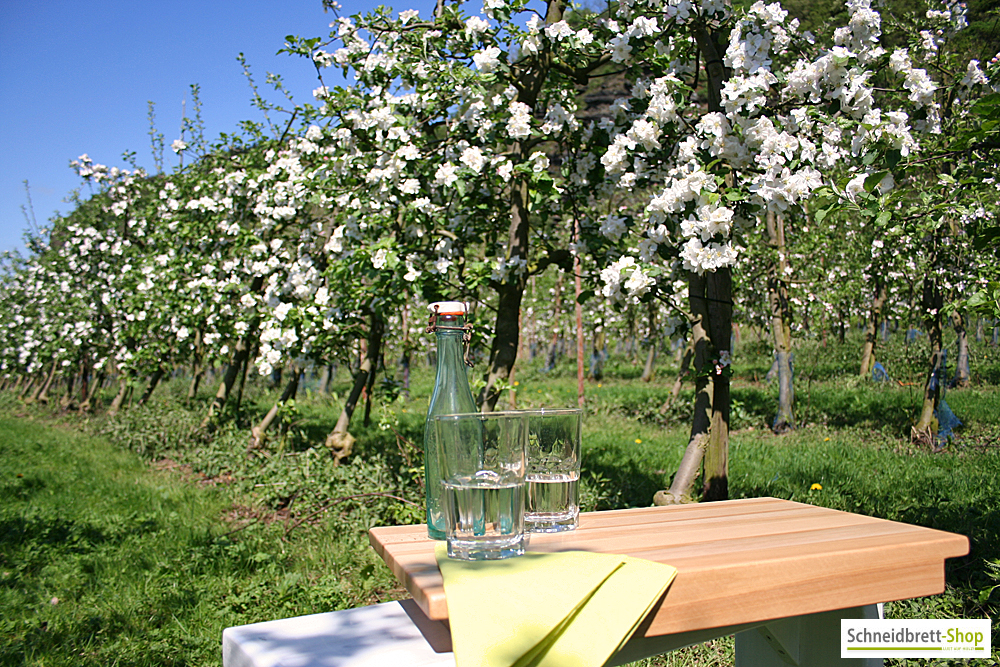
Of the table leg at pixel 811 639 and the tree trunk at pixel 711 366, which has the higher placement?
the tree trunk at pixel 711 366

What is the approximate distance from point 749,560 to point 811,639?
51cm

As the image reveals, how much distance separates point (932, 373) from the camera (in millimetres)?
6500

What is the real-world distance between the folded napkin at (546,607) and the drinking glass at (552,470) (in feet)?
0.92

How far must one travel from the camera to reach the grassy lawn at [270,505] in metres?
2.88

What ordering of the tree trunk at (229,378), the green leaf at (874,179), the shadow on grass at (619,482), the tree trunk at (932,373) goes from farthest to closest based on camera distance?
the tree trunk at (229,378) < the tree trunk at (932,373) < the shadow on grass at (619,482) < the green leaf at (874,179)

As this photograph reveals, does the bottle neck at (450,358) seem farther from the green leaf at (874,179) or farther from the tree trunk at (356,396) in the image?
the tree trunk at (356,396)

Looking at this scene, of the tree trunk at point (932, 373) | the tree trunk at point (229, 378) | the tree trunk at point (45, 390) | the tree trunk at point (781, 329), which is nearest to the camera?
the tree trunk at point (932, 373)

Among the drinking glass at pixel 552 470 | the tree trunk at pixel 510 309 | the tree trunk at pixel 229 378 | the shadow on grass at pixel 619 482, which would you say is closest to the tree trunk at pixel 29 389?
the tree trunk at pixel 229 378

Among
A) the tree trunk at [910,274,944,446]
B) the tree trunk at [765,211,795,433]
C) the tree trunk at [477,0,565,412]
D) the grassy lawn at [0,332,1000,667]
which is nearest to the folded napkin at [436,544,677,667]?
the grassy lawn at [0,332,1000,667]

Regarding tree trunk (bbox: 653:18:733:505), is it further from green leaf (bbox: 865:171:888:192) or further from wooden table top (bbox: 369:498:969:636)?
wooden table top (bbox: 369:498:969:636)

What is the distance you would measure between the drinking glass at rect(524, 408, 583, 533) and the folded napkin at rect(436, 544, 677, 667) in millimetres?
280

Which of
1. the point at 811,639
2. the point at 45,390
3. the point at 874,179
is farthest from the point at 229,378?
the point at 45,390

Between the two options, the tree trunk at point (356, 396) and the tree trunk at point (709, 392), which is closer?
the tree trunk at point (709, 392)

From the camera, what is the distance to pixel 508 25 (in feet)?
11.8
